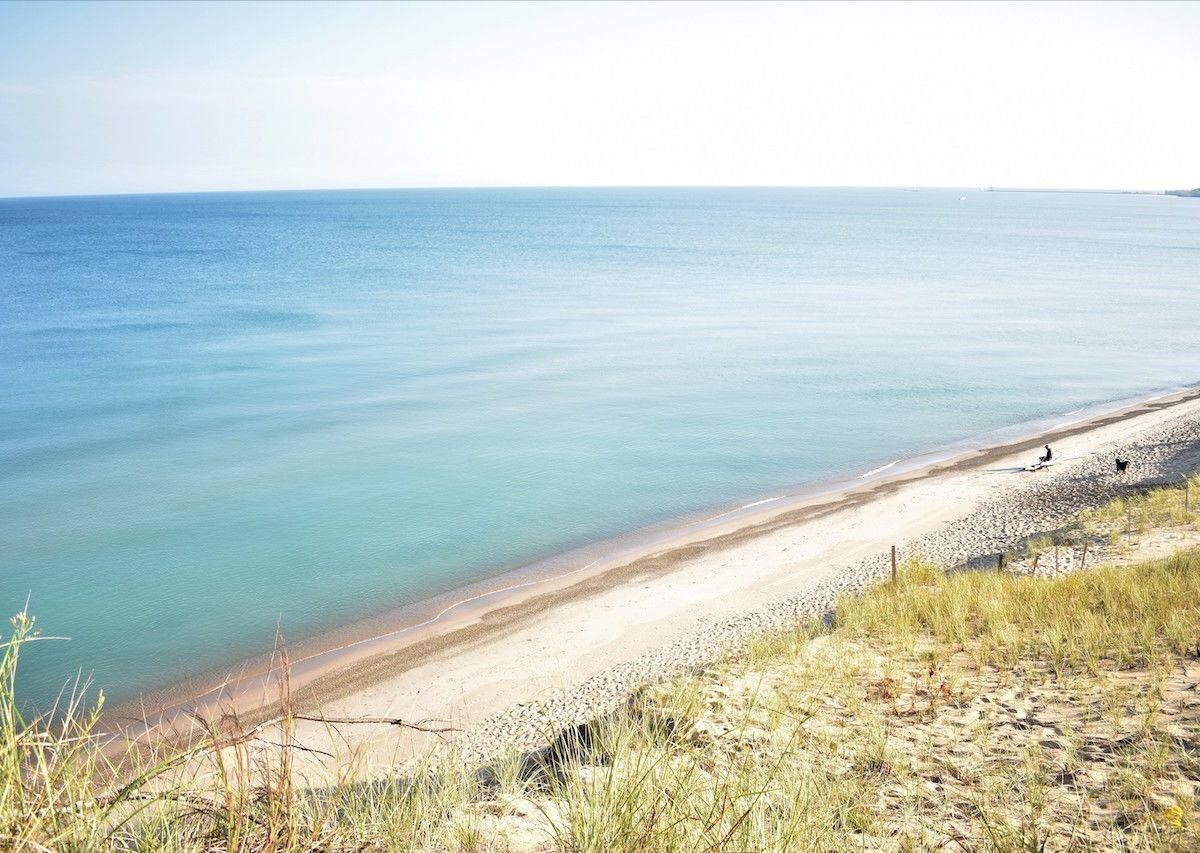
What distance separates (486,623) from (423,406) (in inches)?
649

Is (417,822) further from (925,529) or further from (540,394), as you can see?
(540,394)

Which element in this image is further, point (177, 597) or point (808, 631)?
point (177, 597)

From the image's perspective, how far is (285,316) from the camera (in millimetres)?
48562

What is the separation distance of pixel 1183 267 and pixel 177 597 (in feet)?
321

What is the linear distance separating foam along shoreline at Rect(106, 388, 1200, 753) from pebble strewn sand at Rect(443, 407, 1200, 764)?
655mm

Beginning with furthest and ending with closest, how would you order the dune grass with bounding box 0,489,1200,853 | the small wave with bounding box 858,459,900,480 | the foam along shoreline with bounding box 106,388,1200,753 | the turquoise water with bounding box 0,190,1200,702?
the small wave with bounding box 858,459,900,480 < the turquoise water with bounding box 0,190,1200,702 < the foam along shoreline with bounding box 106,388,1200,753 < the dune grass with bounding box 0,489,1200,853

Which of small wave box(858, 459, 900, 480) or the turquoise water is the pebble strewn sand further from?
the turquoise water

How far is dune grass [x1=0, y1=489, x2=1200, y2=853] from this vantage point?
11.4 feet

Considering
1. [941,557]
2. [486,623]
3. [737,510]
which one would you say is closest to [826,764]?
[486,623]

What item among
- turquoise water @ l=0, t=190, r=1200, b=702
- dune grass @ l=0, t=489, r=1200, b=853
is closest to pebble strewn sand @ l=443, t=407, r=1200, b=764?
dune grass @ l=0, t=489, r=1200, b=853

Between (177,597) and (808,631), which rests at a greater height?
(808,631)

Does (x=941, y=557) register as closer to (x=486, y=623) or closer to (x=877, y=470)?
(x=877, y=470)

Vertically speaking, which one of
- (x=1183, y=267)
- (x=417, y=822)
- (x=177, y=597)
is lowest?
(x=177, y=597)

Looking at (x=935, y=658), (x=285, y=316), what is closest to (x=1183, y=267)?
(x=285, y=316)
